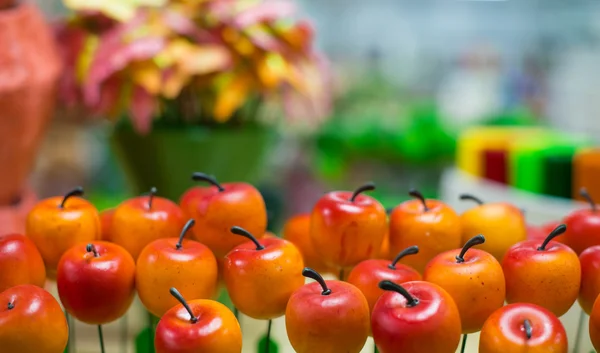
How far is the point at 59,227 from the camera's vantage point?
0.63m

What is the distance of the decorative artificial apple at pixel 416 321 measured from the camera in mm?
483

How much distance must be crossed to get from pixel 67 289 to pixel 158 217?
11cm

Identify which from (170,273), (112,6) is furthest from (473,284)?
(112,6)

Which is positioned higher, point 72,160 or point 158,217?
point 158,217

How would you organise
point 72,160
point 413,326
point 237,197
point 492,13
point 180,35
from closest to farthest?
point 413,326, point 237,197, point 180,35, point 72,160, point 492,13

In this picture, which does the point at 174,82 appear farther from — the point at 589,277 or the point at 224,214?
the point at 589,277

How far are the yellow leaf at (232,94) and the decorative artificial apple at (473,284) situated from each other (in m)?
0.59

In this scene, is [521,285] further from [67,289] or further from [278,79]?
[278,79]

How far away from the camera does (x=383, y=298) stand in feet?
1.68

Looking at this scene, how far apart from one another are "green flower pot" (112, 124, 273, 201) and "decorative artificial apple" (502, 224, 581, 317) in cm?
61

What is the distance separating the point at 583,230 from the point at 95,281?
A: 0.46m

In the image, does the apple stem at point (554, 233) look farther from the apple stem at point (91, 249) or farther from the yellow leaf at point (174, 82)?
the yellow leaf at point (174, 82)

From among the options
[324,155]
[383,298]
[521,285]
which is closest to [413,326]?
[383,298]

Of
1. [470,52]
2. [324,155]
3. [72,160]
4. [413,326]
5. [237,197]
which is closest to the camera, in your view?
[413,326]
